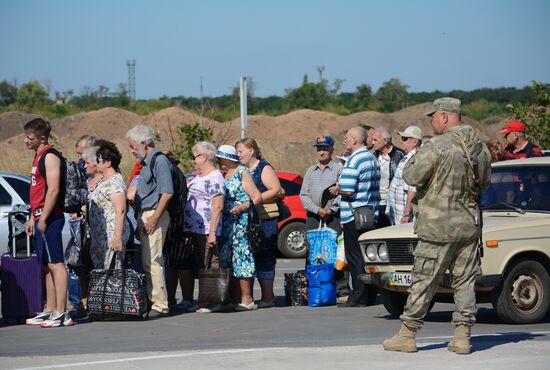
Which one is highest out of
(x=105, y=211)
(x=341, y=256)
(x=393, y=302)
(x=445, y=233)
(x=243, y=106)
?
(x=243, y=106)

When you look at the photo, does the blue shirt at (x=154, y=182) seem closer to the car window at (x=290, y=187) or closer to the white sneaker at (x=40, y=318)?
the white sneaker at (x=40, y=318)

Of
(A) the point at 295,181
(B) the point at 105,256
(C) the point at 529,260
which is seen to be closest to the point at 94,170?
(B) the point at 105,256

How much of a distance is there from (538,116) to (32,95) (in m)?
65.4

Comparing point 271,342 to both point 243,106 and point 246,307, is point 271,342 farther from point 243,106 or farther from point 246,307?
point 243,106

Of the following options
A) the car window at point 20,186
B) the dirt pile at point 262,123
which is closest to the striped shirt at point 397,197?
the car window at point 20,186

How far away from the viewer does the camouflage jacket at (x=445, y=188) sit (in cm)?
877

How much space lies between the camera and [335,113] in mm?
68188

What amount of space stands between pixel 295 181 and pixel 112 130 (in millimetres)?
40874

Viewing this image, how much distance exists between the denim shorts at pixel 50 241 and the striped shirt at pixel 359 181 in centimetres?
336

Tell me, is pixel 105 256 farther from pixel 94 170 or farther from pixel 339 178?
pixel 339 178

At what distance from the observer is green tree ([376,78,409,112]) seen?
78.2 metres

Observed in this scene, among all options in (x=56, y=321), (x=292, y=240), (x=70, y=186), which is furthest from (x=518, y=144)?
(x=292, y=240)

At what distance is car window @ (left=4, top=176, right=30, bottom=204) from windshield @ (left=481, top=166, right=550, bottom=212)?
788 cm

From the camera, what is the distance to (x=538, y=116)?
26.4 metres
